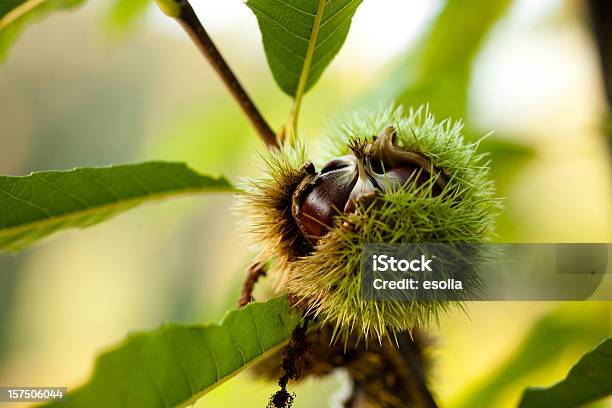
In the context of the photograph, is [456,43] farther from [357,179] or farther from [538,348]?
[357,179]

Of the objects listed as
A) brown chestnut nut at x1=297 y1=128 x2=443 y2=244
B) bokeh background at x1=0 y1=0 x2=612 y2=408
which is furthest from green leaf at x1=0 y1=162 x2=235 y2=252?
brown chestnut nut at x1=297 y1=128 x2=443 y2=244

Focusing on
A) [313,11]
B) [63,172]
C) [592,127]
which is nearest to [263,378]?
[63,172]

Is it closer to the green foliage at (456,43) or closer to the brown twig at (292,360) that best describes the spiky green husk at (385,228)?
the brown twig at (292,360)

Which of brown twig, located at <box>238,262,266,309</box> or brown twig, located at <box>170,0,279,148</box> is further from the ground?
brown twig, located at <box>170,0,279,148</box>

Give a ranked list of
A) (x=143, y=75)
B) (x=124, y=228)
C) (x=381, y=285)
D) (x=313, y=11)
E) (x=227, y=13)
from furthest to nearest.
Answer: (x=143, y=75) < (x=124, y=228) < (x=227, y=13) < (x=313, y=11) < (x=381, y=285)

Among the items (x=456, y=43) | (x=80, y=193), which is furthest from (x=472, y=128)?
(x=80, y=193)

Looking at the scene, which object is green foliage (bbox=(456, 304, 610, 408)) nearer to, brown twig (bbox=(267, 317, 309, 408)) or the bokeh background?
the bokeh background

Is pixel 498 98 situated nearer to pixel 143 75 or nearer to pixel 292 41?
pixel 292 41
